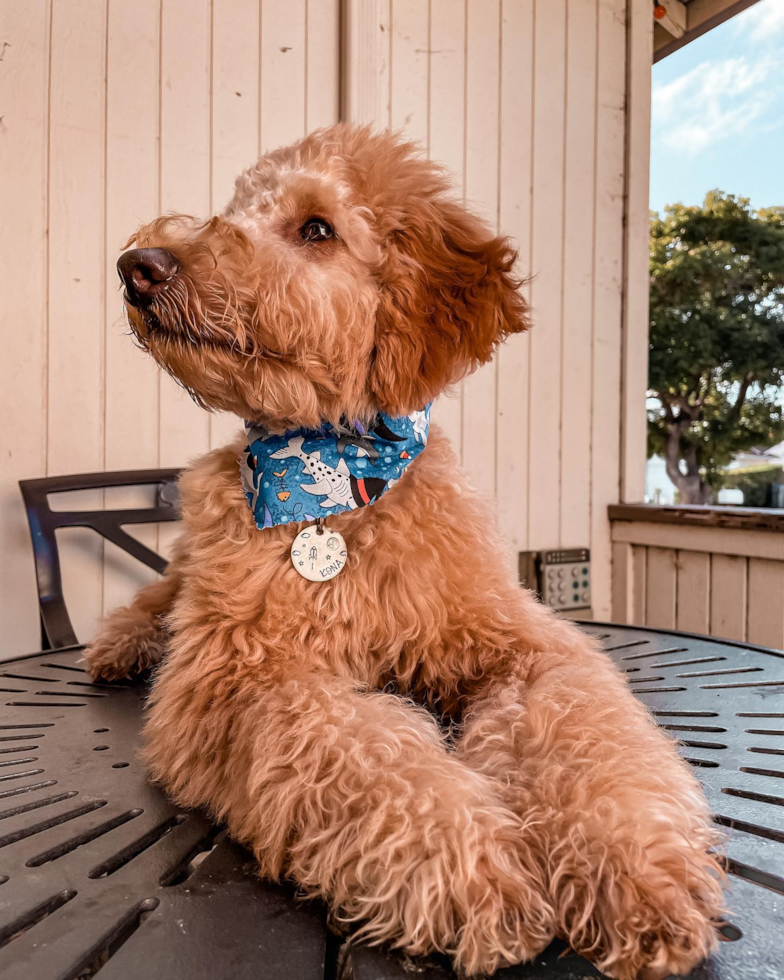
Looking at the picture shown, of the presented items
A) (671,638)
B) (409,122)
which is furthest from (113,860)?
(409,122)

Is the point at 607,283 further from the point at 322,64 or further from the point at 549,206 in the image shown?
the point at 322,64

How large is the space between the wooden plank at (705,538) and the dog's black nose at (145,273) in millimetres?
2126

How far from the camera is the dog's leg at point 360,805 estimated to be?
1.73 feet

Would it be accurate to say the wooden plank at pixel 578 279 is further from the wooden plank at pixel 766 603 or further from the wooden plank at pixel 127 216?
the wooden plank at pixel 127 216

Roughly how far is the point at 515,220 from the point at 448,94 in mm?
514

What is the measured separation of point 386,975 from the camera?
501mm

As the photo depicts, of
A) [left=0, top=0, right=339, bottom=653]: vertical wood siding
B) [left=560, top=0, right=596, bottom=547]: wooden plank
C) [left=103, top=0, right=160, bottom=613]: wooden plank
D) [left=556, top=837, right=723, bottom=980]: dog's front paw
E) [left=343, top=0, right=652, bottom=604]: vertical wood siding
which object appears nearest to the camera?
[left=556, top=837, right=723, bottom=980]: dog's front paw

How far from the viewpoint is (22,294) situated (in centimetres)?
201

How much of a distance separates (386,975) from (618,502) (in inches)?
105

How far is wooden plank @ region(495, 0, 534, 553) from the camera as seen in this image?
8.85 feet

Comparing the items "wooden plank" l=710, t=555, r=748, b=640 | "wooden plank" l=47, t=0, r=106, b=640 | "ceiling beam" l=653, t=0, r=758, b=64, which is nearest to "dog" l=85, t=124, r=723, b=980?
"wooden plank" l=47, t=0, r=106, b=640

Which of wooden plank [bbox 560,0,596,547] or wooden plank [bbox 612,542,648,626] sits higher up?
wooden plank [bbox 560,0,596,547]

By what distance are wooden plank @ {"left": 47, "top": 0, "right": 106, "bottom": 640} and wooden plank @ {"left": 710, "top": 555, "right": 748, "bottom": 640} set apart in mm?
2103

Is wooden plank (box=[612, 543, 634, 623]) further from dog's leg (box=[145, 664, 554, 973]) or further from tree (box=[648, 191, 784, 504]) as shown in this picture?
dog's leg (box=[145, 664, 554, 973])
